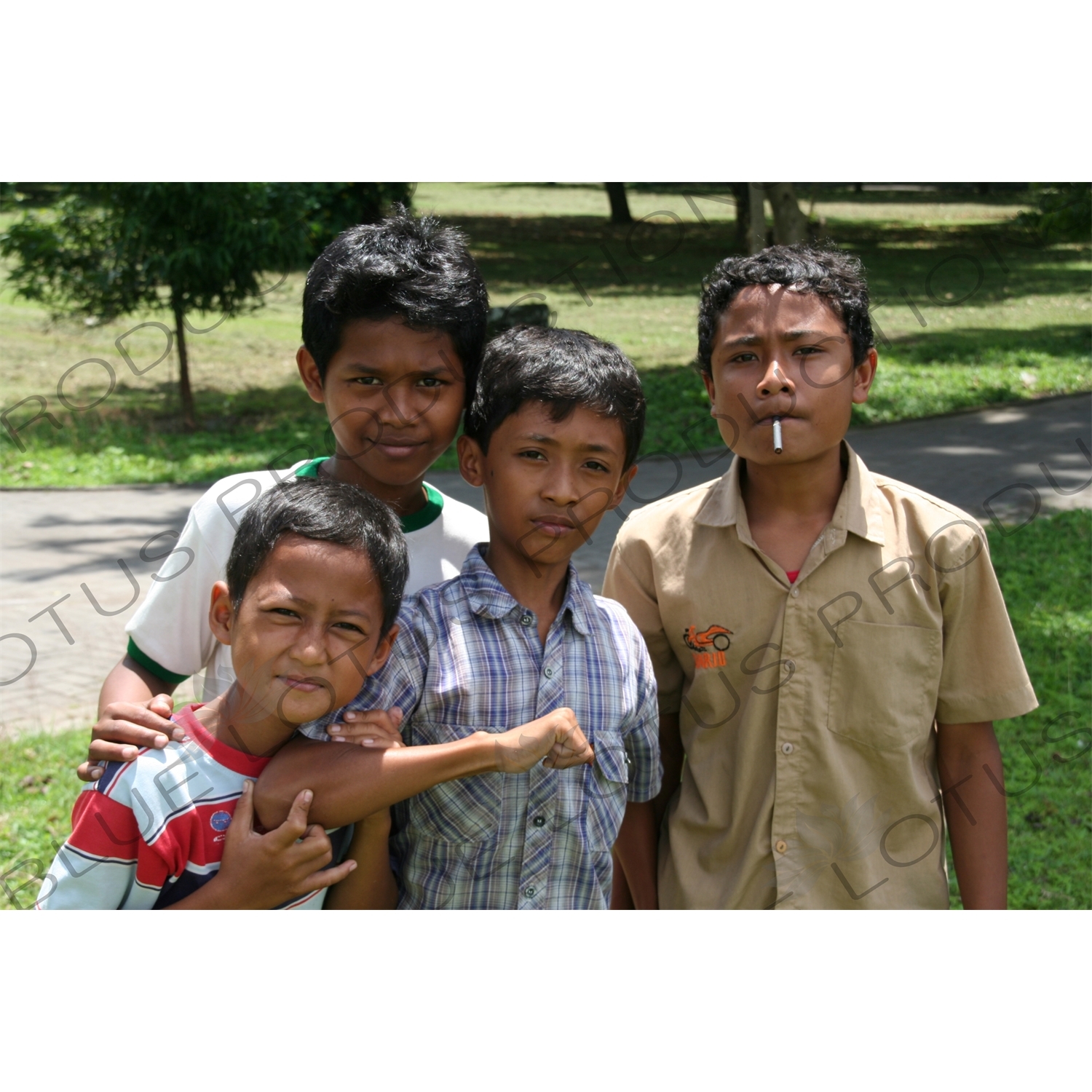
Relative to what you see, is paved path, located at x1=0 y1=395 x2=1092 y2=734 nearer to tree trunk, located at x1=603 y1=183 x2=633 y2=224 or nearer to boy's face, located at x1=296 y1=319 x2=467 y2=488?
boy's face, located at x1=296 y1=319 x2=467 y2=488

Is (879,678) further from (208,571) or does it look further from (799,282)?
(208,571)

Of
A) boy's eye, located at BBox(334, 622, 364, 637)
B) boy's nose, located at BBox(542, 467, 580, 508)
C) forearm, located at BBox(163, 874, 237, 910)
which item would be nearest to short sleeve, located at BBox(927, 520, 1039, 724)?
boy's nose, located at BBox(542, 467, 580, 508)

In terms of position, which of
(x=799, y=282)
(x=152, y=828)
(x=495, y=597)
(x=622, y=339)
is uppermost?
(x=799, y=282)

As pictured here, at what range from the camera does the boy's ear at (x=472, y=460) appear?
197 cm

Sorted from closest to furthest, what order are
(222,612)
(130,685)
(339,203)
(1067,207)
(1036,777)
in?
(222,612) < (130,685) < (1036,777) < (1067,207) < (339,203)

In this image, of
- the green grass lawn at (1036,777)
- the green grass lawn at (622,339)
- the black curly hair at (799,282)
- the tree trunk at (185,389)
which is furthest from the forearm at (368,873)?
the tree trunk at (185,389)

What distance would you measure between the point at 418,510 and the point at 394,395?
0.82 feet

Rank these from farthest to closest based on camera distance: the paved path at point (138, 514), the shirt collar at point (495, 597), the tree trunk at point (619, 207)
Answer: the tree trunk at point (619, 207) < the paved path at point (138, 514) < the shirt collar at point (495, 597)

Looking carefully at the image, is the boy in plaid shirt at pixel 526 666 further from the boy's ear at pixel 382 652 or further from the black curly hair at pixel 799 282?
the black curly hair at pixel 799 282

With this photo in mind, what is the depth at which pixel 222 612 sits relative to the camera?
5.86ft

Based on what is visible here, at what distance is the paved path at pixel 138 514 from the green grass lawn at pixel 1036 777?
22.6 inches

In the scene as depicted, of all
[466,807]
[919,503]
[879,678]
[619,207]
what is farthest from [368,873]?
[619,207]

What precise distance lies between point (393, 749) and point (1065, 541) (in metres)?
6.48

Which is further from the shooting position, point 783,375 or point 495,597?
point 783,375
